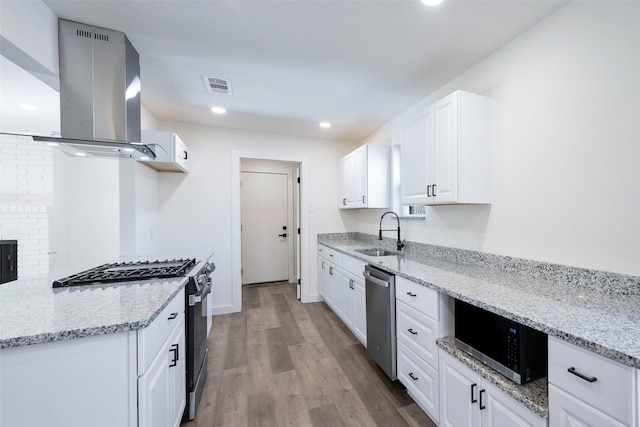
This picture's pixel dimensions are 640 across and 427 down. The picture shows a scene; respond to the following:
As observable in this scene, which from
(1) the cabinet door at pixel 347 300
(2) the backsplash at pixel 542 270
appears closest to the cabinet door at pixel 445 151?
(2) the backsplash at pixel 542 270

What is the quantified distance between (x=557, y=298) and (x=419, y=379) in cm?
95

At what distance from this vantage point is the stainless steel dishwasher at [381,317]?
1922mm

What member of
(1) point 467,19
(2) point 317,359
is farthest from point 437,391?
(1) point 467,19

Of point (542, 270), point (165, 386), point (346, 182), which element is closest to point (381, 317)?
point (542, 270)

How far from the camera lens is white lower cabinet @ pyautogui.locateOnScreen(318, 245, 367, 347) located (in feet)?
8.12

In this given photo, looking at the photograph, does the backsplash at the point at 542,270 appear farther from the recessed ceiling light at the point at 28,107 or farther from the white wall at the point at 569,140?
Result: the recessed ceiling light at the point at 28,107

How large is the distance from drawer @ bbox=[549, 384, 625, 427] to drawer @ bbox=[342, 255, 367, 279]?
4.93ft

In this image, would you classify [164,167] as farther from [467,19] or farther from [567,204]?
[567,204]

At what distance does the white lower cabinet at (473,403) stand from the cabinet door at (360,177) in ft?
6.44

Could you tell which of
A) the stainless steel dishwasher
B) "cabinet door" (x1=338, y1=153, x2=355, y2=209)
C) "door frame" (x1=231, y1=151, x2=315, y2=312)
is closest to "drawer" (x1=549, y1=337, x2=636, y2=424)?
the stainless steel dishwasher

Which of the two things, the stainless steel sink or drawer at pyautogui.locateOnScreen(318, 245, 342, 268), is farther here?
drawer at pyautogui.locateOnScreen(318, 245, 342, 268)

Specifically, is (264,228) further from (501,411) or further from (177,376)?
(501,411)

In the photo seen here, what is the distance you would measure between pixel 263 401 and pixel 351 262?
4.63 ft

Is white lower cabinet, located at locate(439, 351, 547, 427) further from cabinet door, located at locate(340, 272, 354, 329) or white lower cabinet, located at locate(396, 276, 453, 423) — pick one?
cabinet door, located at locate(340, 272, 354, 329)
